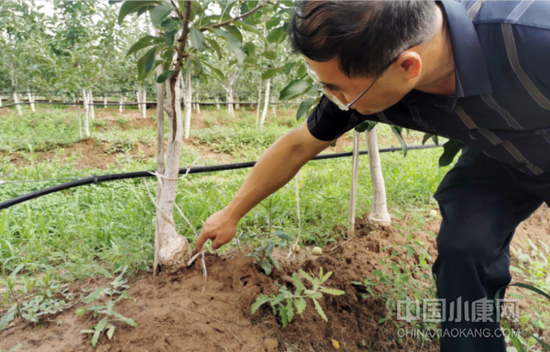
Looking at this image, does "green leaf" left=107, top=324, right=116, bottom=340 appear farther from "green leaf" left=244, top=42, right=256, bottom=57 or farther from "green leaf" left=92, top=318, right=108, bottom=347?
"green leaf" left=244, top=42, right=256, bottom=57

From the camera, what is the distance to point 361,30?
83 cm

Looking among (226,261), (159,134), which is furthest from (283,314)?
(159,134)

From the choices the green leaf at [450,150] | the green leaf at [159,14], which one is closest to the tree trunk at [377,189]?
the green leaf at [450,150]

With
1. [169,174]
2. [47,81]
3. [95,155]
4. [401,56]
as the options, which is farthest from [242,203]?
[47,81]

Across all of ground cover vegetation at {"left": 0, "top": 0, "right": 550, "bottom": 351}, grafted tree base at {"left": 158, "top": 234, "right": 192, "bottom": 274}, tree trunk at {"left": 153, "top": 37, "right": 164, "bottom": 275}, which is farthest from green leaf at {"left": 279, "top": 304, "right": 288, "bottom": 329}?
tree trunk at {"left": 153, "top": 37, "right": 164, "bottom": 275}

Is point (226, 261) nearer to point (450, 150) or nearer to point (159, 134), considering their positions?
point (159, 134)

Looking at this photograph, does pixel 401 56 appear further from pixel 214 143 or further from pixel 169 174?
pixel 214 143

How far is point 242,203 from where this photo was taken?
55.2 inches

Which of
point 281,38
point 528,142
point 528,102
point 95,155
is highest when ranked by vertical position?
point 281,38

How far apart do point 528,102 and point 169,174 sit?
1403 millimetres

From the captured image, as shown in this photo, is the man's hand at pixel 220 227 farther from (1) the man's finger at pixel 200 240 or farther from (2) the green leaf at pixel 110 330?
(2) the green leaf at pixel 110 330

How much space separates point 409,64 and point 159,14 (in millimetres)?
784

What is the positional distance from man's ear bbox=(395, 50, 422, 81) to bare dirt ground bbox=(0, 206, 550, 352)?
1.12 metres

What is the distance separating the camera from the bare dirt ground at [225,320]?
1297 mm
